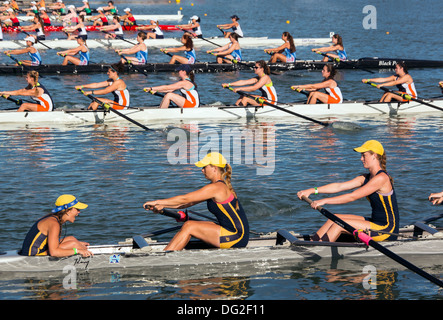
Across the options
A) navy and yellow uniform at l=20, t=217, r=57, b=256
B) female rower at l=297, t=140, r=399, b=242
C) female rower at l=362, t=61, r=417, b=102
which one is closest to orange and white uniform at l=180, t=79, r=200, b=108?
female rower at l=362, t=61, r=417, b=102

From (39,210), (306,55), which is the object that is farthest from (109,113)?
(306,55)

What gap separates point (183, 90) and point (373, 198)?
11861 mm

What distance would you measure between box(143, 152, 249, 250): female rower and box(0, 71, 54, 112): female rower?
1149cm

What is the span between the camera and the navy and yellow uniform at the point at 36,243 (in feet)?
34.0

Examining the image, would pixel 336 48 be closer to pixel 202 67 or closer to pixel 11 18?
pixel 202 67

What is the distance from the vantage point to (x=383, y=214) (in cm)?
1080

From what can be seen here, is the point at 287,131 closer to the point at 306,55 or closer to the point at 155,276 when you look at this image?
the point at 155,276

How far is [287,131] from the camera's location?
69.4 feet

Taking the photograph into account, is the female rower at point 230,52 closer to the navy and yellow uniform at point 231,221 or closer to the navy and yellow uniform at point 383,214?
the navy and yellow uniform at point 383,214

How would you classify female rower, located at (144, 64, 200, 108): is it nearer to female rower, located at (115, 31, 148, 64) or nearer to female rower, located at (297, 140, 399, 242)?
female rower, located at (115, 31, 148, 64)

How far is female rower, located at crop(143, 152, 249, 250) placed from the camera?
1012 centimetres

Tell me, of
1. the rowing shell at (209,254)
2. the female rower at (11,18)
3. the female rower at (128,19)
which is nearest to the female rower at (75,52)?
the female rower at (11,18)

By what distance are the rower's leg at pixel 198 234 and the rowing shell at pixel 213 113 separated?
1137 centimetres

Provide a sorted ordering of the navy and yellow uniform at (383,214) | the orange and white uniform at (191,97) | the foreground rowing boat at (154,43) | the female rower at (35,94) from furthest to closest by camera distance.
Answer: the foreground rowing boat at (154,43)
the orange and white uniform at (191,97)
the female rower at (35,94)
the navy and yellow uniform at (383,214)
